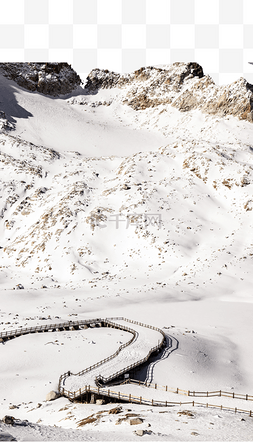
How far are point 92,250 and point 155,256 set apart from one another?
38.7ft

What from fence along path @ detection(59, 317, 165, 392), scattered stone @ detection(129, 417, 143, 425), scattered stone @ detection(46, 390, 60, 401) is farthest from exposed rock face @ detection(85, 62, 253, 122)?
scattered stone @ detection(129, 417, 143, 425)

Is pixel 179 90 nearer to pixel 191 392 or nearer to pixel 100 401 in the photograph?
pixel 191 392

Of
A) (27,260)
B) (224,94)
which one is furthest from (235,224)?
(224,94)

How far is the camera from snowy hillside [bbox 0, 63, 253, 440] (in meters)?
35.9

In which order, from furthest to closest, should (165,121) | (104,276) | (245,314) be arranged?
(165,121), (104,276), (245,314)

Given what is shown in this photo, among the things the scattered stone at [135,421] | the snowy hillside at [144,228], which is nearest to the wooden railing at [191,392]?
the snowy hillside at [144,228]

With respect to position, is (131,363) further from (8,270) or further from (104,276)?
(8,270)

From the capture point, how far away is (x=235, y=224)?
199 feet

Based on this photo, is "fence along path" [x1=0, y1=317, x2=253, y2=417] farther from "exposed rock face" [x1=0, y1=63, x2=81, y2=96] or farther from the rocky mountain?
"exposed rock face" [x1=0, y1=63, x2=81, y2=96]

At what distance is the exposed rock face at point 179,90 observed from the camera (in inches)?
4537

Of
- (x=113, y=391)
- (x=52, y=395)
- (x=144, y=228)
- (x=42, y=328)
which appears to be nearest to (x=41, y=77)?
(x=144, y=228)

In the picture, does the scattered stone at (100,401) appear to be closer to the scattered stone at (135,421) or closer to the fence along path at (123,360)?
the fence along path at (123,360)

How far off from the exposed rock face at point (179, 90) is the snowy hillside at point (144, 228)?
921mm

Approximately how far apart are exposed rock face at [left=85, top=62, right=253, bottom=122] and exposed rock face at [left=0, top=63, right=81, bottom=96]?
1392cm
